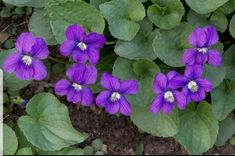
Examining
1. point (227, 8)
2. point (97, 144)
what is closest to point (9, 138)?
point (97, 144)

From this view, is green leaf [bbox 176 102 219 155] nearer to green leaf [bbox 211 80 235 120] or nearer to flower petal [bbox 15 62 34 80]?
green leaf [bbox 211 80 235 120]

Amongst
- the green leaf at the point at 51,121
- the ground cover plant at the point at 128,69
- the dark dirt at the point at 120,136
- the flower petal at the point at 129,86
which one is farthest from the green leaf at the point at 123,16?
the dark dirt at the point at 120,136

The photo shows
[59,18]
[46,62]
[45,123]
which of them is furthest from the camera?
[46,62]

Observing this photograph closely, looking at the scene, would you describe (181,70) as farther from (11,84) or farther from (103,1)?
(11,84)

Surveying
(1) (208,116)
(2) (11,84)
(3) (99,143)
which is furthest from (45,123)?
(1) (208,116)

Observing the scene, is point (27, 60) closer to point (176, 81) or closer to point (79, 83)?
point (79, 83)

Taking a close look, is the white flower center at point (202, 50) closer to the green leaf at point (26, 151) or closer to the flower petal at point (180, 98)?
the flower petal at point (180, 98)
